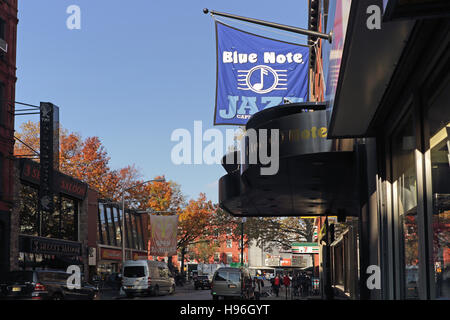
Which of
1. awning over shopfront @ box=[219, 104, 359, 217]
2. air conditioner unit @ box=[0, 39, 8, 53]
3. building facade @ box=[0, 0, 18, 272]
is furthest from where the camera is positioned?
air conditioner unit @ box=[0, 39, 8, 53]

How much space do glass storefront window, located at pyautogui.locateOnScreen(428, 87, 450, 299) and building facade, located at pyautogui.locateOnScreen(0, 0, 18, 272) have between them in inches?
1065

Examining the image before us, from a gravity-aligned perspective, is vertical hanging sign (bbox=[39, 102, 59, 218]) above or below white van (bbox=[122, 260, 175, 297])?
above

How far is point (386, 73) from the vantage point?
6902 millimetres

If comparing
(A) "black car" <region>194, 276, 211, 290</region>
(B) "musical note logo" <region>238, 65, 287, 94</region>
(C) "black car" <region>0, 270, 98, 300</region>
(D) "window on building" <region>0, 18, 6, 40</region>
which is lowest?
(A) "black car" <region>194, 276, 211, 290</region>

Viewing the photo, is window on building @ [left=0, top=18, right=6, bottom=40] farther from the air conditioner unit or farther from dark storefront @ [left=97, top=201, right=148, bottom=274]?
dark storefront @ [left=97, top=201, right=148, bottom=274]

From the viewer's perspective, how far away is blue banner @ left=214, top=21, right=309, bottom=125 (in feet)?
48.5

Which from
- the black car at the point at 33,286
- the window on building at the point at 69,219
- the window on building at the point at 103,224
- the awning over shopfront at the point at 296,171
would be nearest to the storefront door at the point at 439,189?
the awning over shopfront at the point at 296,171

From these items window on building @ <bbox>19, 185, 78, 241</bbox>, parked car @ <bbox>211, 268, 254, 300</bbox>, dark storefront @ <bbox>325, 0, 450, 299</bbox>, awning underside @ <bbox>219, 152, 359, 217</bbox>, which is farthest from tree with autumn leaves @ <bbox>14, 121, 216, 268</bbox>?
dark storefront @ <bbox>325, 0, 450, 299</bbox>

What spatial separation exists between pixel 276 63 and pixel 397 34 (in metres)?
9.54

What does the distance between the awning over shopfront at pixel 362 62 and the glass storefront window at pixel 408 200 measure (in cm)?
60

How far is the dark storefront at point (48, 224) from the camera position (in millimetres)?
32812

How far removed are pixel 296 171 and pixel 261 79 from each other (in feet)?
8.45

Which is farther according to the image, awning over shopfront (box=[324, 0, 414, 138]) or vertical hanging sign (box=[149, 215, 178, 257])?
vertical hanging sign (box=[149, 215, 178, 257])

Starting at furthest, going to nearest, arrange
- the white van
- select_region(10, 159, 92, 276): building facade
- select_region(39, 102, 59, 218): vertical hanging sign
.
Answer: the white van
select_region(10, 159, 92, 276): building facade
select_region(39, 102, 59, 218): vertical hanging sign
